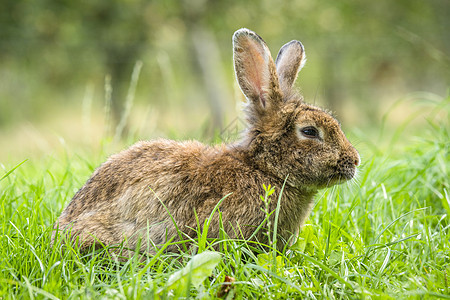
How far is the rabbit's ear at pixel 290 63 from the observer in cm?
373

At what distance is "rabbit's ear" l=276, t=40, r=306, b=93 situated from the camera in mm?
3730

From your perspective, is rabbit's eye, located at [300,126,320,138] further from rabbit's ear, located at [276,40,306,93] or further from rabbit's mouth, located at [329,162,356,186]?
rabbit's ear, located at [276,40,306,93]

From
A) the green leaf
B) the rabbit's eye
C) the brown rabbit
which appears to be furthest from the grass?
the rabbit's eye

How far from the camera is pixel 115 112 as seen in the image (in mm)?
14773

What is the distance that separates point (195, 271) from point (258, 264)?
429 mm

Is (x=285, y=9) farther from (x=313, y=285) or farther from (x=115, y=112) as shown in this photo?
(x=313, y=285)

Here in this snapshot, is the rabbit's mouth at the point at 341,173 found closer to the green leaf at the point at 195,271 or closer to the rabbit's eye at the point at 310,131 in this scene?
the rabbit's eye at the point at 310,131

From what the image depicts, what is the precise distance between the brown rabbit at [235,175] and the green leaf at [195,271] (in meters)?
0.54

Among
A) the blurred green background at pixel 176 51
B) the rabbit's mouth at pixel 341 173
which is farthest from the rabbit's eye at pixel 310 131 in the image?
the blurred green background at pixel 176 51

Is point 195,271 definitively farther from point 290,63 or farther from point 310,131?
point 290,63

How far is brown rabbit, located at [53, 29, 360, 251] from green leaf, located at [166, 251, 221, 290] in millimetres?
543

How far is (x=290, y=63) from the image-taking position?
3.78 metres

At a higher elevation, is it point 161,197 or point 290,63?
point 290,63

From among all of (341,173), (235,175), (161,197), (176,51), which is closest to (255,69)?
(235,175)
